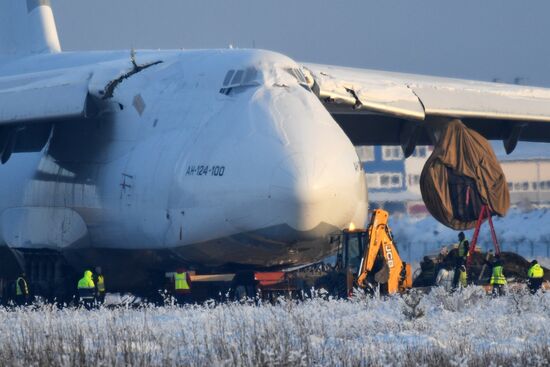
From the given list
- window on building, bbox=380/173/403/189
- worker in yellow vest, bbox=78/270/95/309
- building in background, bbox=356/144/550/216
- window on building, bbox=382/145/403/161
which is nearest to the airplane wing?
worker in yellow vest, bbox=78/270/95/309

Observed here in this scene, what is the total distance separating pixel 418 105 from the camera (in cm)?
2527

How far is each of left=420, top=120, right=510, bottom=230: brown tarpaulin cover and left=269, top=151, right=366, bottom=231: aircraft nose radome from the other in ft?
19.0

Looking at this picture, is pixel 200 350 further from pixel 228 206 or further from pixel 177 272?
pixel 177 272

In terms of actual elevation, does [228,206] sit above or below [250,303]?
above

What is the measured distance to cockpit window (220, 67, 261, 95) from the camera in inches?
847

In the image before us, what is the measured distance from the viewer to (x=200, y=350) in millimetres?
13938

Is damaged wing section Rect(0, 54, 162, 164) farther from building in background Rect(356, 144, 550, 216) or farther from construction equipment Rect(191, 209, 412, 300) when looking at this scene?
building in background Rect(356, 144, 550, 216)

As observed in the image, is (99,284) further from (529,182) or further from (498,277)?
(529,182)

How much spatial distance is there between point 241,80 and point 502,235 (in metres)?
24.8

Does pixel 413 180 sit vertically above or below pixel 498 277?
above

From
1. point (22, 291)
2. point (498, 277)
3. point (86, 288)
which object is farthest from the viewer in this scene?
point (22, 291)

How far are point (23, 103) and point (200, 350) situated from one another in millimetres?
10418

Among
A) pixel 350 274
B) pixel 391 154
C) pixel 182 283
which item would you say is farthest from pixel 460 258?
pixel 391 154

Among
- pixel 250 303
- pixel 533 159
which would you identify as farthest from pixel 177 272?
pixel 533 159
